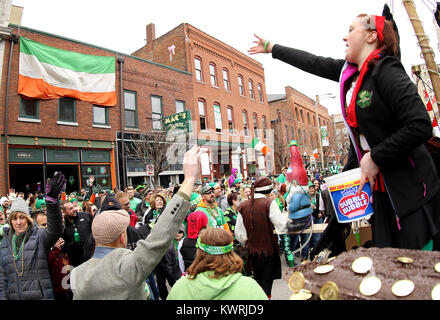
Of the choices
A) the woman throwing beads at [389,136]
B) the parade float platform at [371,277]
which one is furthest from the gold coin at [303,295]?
the woman throwing beads at [389,136]

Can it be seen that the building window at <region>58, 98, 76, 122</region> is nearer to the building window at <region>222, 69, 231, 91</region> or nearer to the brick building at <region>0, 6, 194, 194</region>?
the brick building at <region>0, 6, 194, 194</region>

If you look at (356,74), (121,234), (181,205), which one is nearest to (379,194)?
(356,74)

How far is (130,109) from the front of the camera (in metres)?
17.5

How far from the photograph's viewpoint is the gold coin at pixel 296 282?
1.10 m

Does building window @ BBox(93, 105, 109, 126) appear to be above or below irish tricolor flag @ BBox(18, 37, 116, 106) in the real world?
below

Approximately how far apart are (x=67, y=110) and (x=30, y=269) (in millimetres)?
13237

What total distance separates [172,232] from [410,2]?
3.72 metres

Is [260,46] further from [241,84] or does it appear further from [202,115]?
[241,84]

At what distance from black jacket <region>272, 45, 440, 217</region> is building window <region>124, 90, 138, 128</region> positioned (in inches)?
670

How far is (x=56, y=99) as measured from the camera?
1431 centimetres

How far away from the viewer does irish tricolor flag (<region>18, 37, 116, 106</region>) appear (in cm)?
1288

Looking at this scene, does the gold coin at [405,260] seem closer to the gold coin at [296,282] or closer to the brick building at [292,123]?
the gold coin at [296,282]

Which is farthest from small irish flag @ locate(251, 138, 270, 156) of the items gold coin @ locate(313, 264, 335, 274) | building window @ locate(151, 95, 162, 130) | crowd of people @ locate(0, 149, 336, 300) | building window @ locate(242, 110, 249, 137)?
building window @ locate(242, 110, 249, 137)
